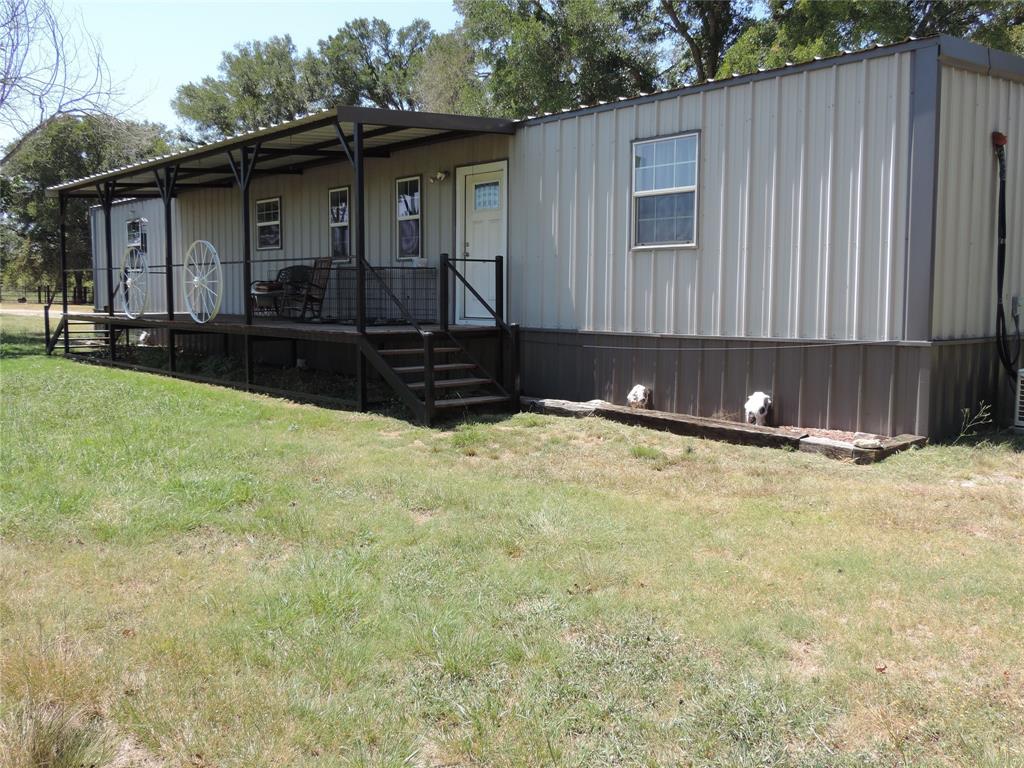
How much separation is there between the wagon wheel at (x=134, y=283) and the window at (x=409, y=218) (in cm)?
401

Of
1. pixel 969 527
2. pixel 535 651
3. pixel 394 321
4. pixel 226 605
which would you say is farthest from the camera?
pixel 394 321

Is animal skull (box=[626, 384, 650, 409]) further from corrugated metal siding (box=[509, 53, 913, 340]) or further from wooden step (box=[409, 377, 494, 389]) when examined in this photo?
wooden step (box=[409, 377, 494, 389])

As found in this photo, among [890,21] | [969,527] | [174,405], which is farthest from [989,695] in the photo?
[890,21]

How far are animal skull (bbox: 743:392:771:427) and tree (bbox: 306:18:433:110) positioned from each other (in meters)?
28.9

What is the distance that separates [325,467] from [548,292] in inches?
152

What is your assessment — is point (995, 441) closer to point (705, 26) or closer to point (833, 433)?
point (833, 433)

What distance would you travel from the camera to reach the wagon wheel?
43.9 ft

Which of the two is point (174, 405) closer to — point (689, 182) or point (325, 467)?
point (325, 467)

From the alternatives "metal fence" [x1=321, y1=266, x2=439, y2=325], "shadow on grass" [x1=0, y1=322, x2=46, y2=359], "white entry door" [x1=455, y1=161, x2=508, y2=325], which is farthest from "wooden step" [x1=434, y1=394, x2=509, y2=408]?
"shadow on grass" [x1=0, y1=322, x2=46, y2=359]

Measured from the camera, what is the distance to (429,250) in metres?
10.9

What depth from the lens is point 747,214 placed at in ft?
24.2

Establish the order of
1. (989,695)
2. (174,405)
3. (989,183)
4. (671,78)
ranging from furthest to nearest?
(671,78), (174,405), (989,183), (989,695)

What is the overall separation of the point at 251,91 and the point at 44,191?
449 inches

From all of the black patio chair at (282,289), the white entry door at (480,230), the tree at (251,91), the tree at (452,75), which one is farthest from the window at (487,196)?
the tree at (251,91)
